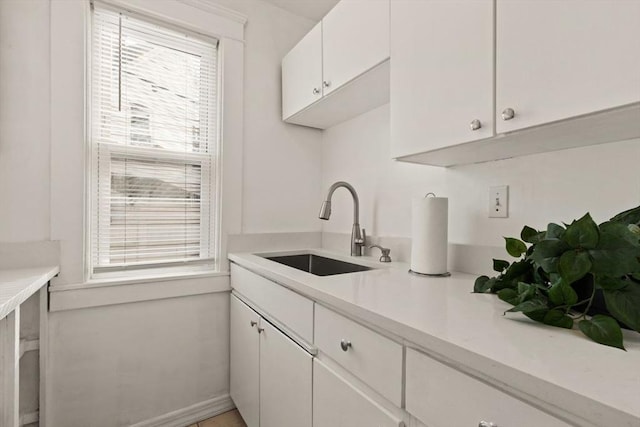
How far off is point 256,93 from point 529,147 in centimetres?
156

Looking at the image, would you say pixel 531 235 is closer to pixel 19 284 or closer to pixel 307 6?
pixel 19 284

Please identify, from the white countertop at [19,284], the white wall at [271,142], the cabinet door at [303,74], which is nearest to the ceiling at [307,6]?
the white wall at [271,142]

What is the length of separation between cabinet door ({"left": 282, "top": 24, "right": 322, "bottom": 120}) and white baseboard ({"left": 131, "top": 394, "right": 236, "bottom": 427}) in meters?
1.77

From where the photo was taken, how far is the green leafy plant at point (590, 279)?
0.59 metres

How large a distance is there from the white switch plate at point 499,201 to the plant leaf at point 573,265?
1.94 ft

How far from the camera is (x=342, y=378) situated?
938mm

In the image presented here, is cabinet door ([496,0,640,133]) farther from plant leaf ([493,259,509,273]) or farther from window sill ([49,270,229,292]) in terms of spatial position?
window sill ([49,270,229,292])

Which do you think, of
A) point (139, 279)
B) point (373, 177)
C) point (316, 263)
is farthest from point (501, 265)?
point (139, 279)

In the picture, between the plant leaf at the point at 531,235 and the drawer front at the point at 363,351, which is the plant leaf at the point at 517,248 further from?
the drawer front at the point at 363,351

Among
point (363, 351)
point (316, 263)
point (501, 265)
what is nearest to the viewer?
point (363, 351)

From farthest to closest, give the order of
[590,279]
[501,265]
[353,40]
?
[353,40] → [501,265] → [590,279]

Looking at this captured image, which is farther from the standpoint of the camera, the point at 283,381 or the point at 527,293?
the point at 283,381

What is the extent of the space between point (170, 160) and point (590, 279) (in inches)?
73.6

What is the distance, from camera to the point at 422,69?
3.61ft
